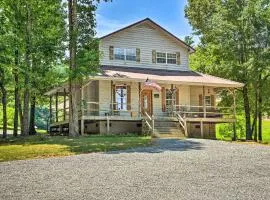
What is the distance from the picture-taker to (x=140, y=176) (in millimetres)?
12430

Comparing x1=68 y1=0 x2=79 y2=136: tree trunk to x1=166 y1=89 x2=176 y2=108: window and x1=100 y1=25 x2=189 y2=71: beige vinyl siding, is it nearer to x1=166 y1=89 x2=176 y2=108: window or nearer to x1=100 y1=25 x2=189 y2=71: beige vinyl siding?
x1=100 y1=25 x2=189 y2=71: beige vinyl siding

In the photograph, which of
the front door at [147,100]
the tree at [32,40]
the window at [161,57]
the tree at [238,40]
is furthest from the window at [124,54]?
the tree at [238,40]

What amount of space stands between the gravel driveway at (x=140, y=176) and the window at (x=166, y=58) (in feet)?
57.6

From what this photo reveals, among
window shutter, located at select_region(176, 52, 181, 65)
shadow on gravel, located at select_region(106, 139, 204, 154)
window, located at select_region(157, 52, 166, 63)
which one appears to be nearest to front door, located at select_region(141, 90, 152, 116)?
window, located at select_region(157, 52, 166, 63)

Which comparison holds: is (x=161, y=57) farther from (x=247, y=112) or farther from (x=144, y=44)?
(x=247, y=112)

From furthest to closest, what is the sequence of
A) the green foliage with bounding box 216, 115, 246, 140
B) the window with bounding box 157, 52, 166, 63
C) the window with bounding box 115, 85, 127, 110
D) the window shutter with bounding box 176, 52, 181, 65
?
the green foliage with bounding box 216, 115, 246, 140
the window shutter with bounding box 176, 52, 181, 65
the window with bounding box 157, 52, 166, 63
the window with bounding box 115, 85, 127, 110

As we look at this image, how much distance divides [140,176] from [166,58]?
75.6 ft

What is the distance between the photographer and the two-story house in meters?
29.2

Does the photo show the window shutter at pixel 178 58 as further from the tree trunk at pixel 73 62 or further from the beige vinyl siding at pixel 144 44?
the tree trunk at pixel 73 62

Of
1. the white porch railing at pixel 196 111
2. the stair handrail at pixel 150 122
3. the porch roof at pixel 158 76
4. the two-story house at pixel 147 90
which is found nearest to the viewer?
the stair handrail at pixel 150 122

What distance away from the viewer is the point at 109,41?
3241 cm

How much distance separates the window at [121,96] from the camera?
101 ft

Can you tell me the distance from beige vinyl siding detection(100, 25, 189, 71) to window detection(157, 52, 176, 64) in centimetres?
25

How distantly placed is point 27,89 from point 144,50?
1063cm
